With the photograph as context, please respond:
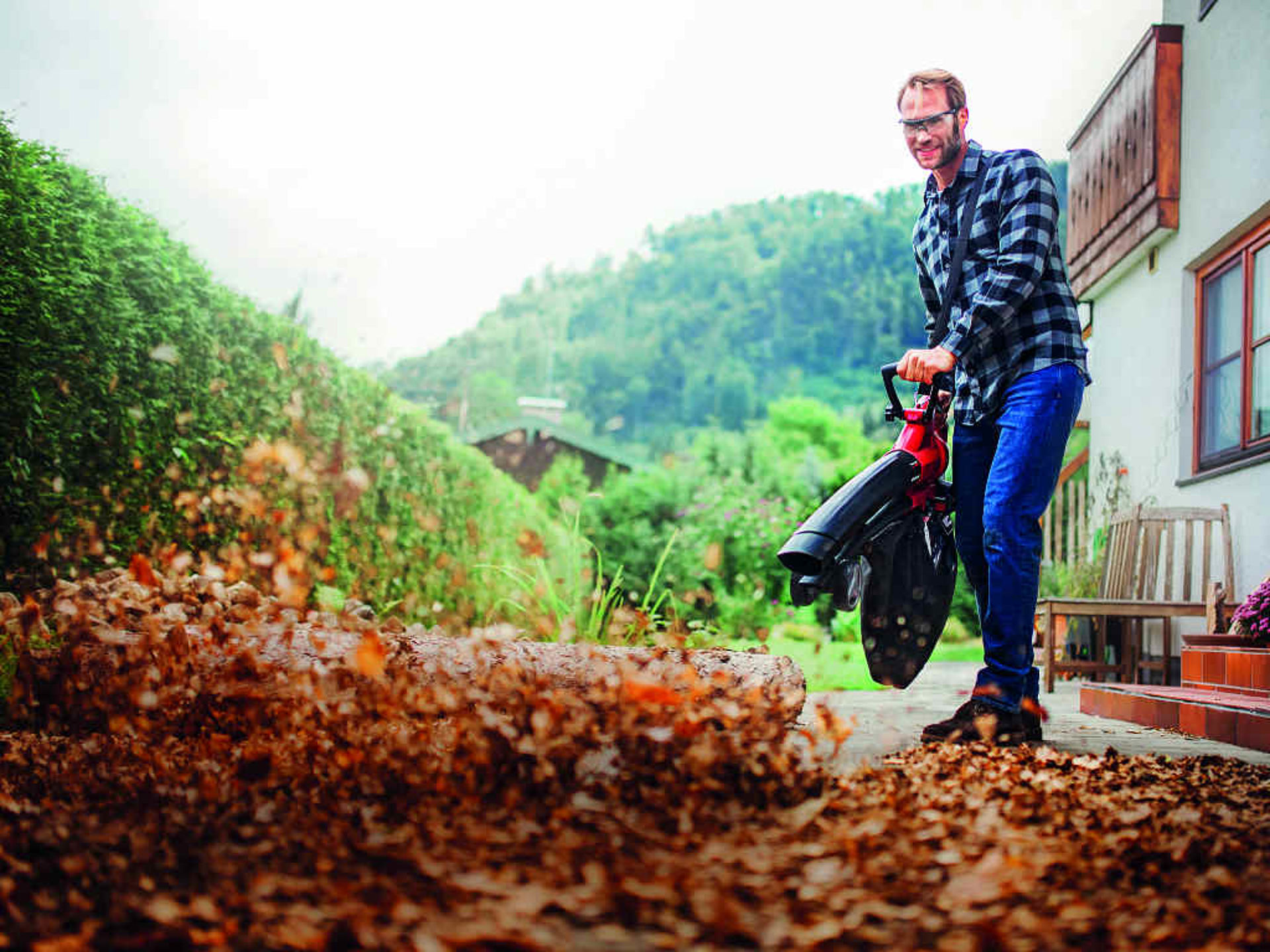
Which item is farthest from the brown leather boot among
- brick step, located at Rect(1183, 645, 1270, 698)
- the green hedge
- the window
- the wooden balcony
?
the wooden balcony

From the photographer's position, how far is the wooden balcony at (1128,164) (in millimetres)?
6219

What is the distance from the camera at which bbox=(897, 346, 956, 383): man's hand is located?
2645 millimetres

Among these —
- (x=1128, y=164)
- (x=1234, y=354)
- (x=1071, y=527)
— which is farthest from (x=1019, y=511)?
(x=1071, y=527)

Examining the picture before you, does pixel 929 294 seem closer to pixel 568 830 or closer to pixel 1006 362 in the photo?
pixel 1006 362

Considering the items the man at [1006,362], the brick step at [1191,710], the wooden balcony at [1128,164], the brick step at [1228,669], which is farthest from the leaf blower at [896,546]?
the wooden balcony at [1128,164]

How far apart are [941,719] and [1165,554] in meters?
3.30

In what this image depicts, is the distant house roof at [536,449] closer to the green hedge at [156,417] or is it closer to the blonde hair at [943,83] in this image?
the green hedge at [156,417]

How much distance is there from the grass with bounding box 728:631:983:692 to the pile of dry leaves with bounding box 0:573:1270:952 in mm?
1933

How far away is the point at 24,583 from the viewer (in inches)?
139

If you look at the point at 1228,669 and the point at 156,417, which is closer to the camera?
the point at 1228,669

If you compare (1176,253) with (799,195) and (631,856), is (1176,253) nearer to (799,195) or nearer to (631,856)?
(631,856)

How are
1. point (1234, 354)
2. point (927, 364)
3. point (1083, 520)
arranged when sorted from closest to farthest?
point (927, 364) → point (1234, 354) → point (1083, 520)

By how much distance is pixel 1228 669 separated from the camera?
382 cm

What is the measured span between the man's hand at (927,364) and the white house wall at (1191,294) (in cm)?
323
